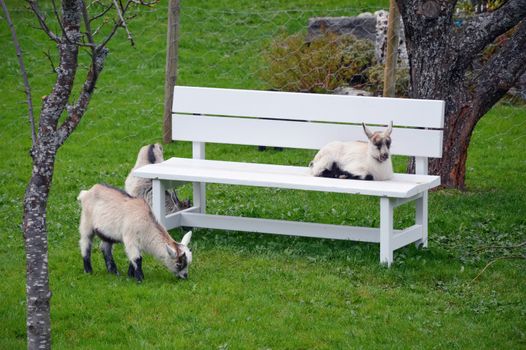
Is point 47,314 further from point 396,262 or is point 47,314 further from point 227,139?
point 227,139

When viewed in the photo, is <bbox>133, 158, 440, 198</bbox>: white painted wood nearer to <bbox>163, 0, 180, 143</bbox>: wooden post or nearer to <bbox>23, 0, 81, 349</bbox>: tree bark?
<bbox>23, 0, 81, 349</bbox>: tree bark

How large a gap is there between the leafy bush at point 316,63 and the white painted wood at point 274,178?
5.34m

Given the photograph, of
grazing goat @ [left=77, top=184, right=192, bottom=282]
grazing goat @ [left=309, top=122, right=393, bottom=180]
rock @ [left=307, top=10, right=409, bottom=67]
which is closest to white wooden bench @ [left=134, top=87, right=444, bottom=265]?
grazing goat @ [left=309, top=122, right=393, bottom=180]

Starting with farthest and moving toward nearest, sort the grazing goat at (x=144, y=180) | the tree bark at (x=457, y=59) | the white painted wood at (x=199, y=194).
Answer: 1. the tree bark at (x=457, y=59)
2. the white painted wood at (x=199, y=194)
3. the grazing goat at (x=144, y=180)

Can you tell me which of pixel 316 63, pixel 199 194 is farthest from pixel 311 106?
pixel 316 63

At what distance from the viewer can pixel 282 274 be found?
24.1ft

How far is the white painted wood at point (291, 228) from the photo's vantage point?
26.5 feet

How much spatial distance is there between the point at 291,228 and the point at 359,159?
870 millimetres

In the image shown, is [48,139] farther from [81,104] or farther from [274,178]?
[274,178]

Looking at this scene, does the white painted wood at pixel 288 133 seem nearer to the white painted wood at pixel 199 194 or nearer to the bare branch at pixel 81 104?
the white painted wood at pixel 199 194

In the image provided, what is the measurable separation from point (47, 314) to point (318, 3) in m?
13.8

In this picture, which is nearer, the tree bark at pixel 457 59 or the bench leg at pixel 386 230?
the bench leg at pixel 386 230

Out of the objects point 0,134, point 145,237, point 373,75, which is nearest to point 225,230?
point 145,237

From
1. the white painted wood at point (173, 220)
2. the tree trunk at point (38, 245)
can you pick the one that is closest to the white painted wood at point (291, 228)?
the white painted wood at point (173, 220)
